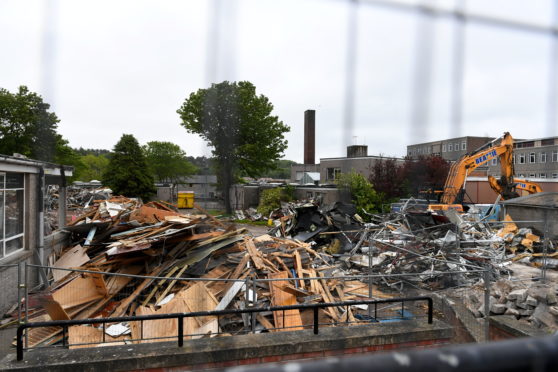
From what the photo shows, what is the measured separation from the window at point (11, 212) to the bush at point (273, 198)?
60.1 ft

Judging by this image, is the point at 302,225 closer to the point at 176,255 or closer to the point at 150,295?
the point at 176,255

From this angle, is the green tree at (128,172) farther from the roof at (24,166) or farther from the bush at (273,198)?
the roof at (24,166)

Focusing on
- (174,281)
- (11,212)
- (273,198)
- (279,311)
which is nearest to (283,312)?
(279,311)

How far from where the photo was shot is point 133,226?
11.1m

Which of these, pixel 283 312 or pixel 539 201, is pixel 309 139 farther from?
pixel 283 312

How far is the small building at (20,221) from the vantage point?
806 cm

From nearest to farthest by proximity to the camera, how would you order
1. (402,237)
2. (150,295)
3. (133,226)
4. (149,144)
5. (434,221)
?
(150,295), (133,226), (402,237), (434,221), (149,144)

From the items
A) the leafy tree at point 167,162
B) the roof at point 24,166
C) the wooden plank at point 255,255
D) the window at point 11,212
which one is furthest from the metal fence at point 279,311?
the leafy tree at point 167,162

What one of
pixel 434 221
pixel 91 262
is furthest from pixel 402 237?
pixel 91 262

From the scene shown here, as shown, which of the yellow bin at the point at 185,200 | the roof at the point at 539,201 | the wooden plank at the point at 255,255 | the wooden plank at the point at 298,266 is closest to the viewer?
the wooden plank at the point at 298,266

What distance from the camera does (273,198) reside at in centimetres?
2716

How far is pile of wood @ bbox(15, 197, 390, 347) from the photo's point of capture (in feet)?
21.2

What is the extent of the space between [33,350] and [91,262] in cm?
616

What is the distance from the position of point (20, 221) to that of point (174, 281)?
4.73 metres
